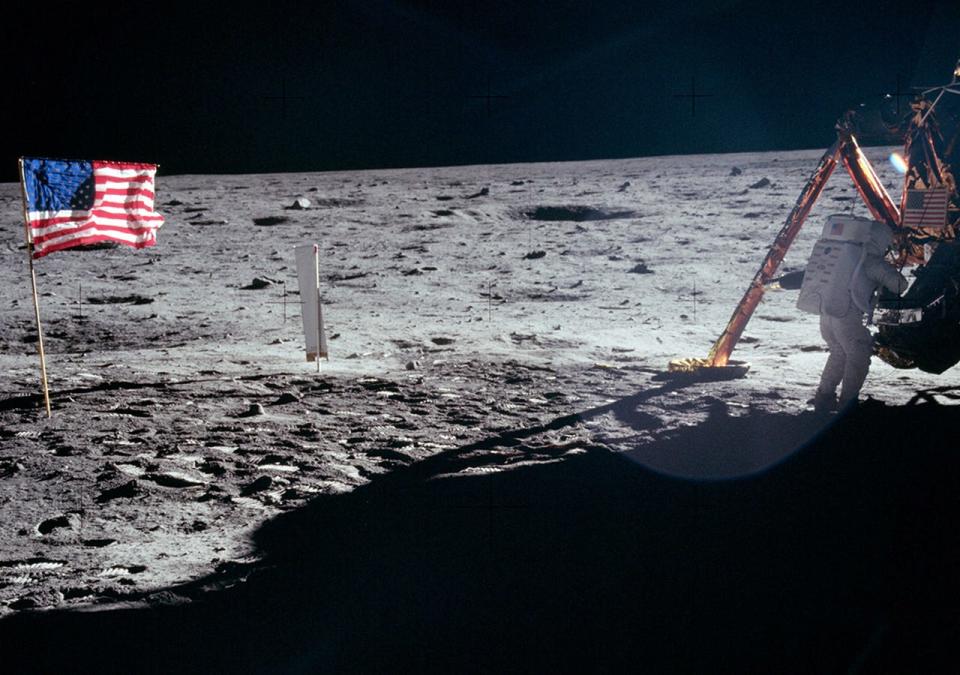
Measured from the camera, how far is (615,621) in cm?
180

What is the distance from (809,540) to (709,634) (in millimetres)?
576

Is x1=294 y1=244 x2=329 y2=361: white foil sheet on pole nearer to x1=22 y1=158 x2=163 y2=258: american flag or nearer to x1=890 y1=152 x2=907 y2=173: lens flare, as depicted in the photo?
x1=22 y1=158 x2=163 y2=258: american flag

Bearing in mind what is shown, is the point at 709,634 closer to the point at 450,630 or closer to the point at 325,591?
the point at 450,630

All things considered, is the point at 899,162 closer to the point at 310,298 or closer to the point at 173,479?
the point at 310,298

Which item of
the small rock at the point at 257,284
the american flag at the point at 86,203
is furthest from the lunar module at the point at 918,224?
the small rock at the point at 257,284

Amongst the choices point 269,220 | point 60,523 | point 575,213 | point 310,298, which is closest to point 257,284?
point 310,298

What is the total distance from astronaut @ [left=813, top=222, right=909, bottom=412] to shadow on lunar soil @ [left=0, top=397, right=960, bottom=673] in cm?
56

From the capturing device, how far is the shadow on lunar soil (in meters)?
1.68

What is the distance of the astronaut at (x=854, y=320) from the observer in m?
3.13

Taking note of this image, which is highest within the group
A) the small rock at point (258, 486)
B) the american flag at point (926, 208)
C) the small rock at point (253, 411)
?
the american flag at point (926, 208)

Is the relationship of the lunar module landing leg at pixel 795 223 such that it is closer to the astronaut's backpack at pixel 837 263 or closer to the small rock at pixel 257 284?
the astronaut's backpack at pixel 837 263

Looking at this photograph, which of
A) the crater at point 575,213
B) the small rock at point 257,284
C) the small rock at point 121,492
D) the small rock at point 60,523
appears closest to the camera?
the small rock at point 60,523

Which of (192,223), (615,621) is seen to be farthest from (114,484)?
(192,223)

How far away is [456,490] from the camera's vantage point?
2562 millimetres
